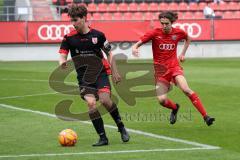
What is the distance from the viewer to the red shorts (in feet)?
46.2

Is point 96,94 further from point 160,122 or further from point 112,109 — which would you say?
point 160,122

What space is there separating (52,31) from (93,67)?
26535 millimetres

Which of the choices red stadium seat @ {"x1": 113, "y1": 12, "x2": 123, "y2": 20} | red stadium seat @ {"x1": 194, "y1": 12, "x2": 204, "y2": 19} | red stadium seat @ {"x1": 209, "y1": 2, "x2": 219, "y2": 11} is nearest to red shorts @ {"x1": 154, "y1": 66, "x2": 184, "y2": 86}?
red stadium seat @ {"x1": 113, "y1": 12, "x2": 123, "y2": 20}

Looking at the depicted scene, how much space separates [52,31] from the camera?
37969mm

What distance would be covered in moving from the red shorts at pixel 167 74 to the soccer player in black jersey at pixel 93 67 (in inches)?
101

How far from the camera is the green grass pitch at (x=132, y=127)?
34.7 ft

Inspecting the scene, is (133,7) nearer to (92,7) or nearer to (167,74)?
(92,7)

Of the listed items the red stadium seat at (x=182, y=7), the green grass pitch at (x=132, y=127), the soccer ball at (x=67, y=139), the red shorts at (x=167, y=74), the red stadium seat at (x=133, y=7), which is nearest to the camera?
the green grass pitch at (x=132, y=127)

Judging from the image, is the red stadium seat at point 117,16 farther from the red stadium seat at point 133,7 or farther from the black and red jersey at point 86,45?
the black and red jersey at point 86,45

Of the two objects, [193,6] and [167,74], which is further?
[193,6]

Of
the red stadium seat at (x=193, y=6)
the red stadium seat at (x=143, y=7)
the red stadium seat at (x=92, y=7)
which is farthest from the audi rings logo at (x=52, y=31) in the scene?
the red stadium seat at (x=193, y=6)

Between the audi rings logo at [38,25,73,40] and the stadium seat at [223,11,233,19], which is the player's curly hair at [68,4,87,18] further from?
the stadium seat at [223,11,233,19]

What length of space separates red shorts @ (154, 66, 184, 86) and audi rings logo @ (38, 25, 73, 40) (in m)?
24.0

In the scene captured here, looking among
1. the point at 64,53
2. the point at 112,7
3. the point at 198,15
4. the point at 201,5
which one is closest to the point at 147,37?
the point at 64,53
